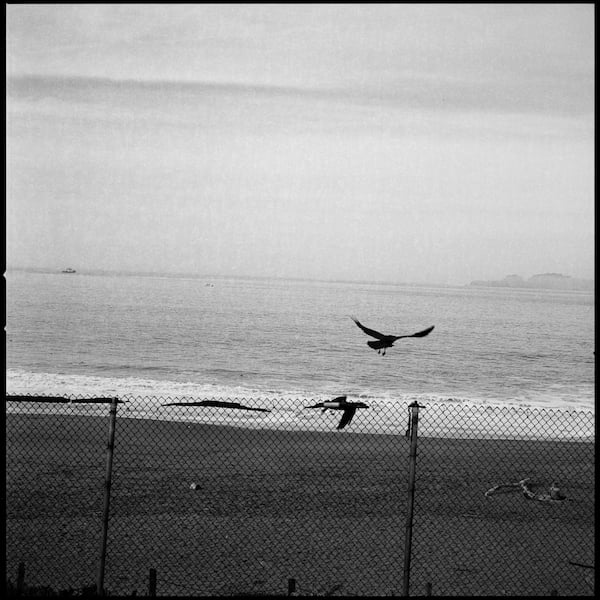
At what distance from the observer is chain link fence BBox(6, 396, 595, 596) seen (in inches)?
255

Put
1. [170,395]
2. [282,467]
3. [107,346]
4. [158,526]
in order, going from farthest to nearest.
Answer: [107,346], [170,395], [282,467], [158,526]

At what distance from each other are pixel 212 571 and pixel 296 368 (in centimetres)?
2769

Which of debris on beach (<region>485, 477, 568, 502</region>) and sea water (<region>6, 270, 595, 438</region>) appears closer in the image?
debris on beach (<region>485, 477, 568, 502</region>)

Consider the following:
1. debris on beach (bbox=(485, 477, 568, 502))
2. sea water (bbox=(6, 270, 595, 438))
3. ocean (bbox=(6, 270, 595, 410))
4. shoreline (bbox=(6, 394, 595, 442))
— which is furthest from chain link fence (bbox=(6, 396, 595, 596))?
ocean (bbox=(6, 270, 595, 410))

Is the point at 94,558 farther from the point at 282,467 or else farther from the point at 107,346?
the point at 107,346

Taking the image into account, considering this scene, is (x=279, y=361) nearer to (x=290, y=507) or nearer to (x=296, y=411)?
(x=296, y=411)

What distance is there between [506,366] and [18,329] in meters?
32.0

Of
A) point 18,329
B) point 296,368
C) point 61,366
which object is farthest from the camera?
point 18,329

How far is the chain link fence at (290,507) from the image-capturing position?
6.47 meters

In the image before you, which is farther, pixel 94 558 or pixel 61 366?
pixel 61 366

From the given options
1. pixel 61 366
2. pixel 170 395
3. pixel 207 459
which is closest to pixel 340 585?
pixel 207 459

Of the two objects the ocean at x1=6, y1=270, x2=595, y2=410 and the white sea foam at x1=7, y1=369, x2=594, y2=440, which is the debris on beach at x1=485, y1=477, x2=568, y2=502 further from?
the ocean at x1=6, y1=270, x2=595, y2=410

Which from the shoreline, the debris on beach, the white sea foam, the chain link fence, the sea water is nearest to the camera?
the chain link fence

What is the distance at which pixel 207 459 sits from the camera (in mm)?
11758
